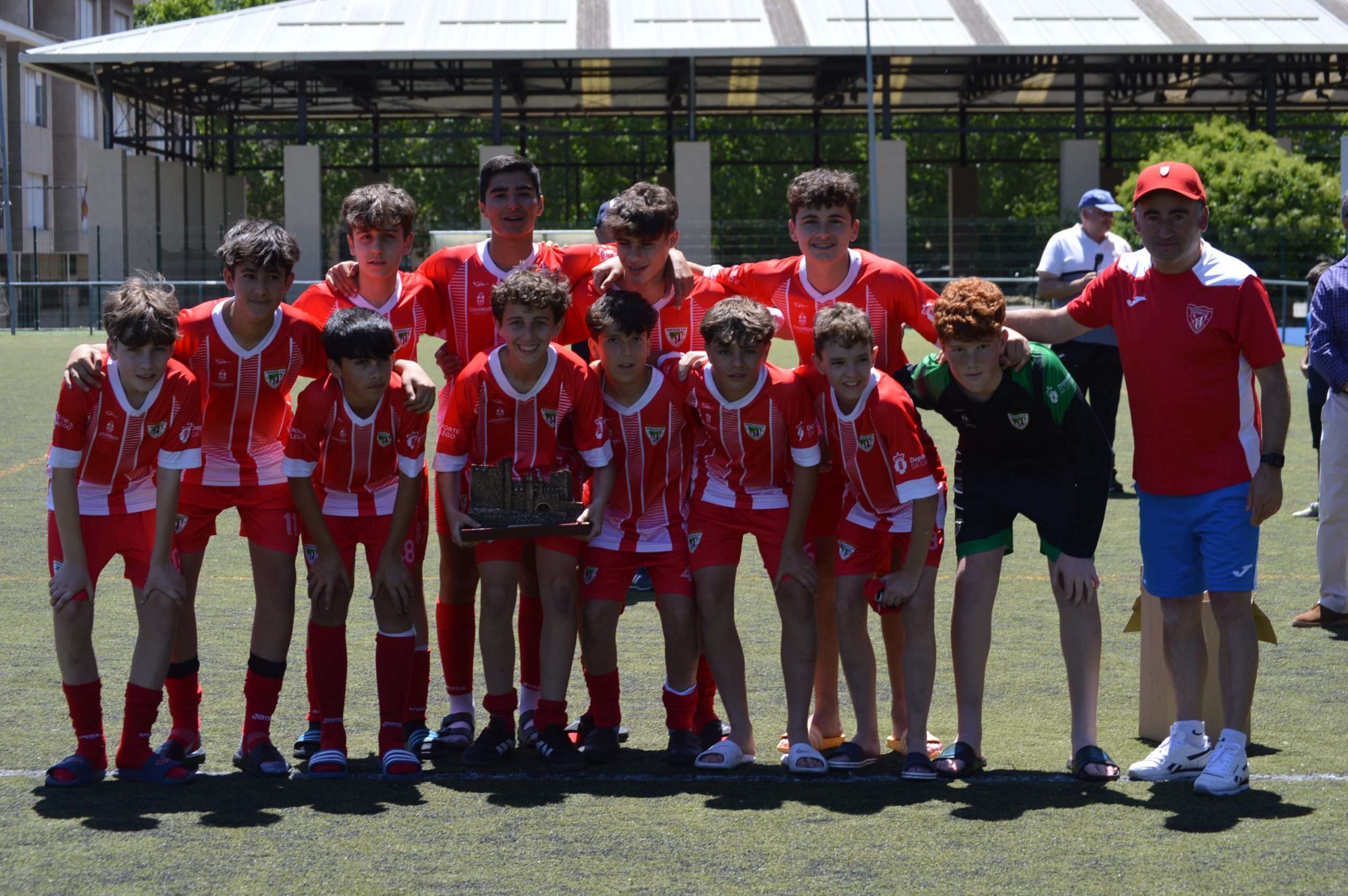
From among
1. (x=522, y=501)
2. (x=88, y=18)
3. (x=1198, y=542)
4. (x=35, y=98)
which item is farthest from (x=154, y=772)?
(x=88, y=18)

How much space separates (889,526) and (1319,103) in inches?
1531

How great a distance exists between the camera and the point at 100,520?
15.0 feet

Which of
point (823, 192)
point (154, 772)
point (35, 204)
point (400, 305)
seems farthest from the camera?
point (35, 204)

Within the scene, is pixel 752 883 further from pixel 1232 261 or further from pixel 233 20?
pixel 233 20

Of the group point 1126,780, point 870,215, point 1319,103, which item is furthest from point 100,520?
point 1319,103

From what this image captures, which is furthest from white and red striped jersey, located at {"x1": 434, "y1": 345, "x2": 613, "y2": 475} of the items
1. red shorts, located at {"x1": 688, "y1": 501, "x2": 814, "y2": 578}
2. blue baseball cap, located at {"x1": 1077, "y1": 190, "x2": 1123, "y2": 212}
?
blue baseball cap, located at {"x1": 1077, "y1": 190, "x2": 1123, "y2": 212}

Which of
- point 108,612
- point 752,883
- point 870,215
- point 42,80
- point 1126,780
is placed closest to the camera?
point 752,883

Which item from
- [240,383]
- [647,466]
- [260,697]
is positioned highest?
[240,383]

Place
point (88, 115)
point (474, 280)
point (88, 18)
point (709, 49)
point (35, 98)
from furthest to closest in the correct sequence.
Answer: point (88, 18), point (88, 115), point (35, 98), point (709, 49), point (474, 280)

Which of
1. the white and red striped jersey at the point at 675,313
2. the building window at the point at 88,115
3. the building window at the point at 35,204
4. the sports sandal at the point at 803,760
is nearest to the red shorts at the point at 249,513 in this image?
the white and red striped jersey at the point at 675,313

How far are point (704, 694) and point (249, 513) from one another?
171cm

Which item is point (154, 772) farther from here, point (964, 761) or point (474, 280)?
point (964, 761)

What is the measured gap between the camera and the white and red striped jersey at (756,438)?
4.70 meters

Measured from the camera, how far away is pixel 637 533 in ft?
15.9
